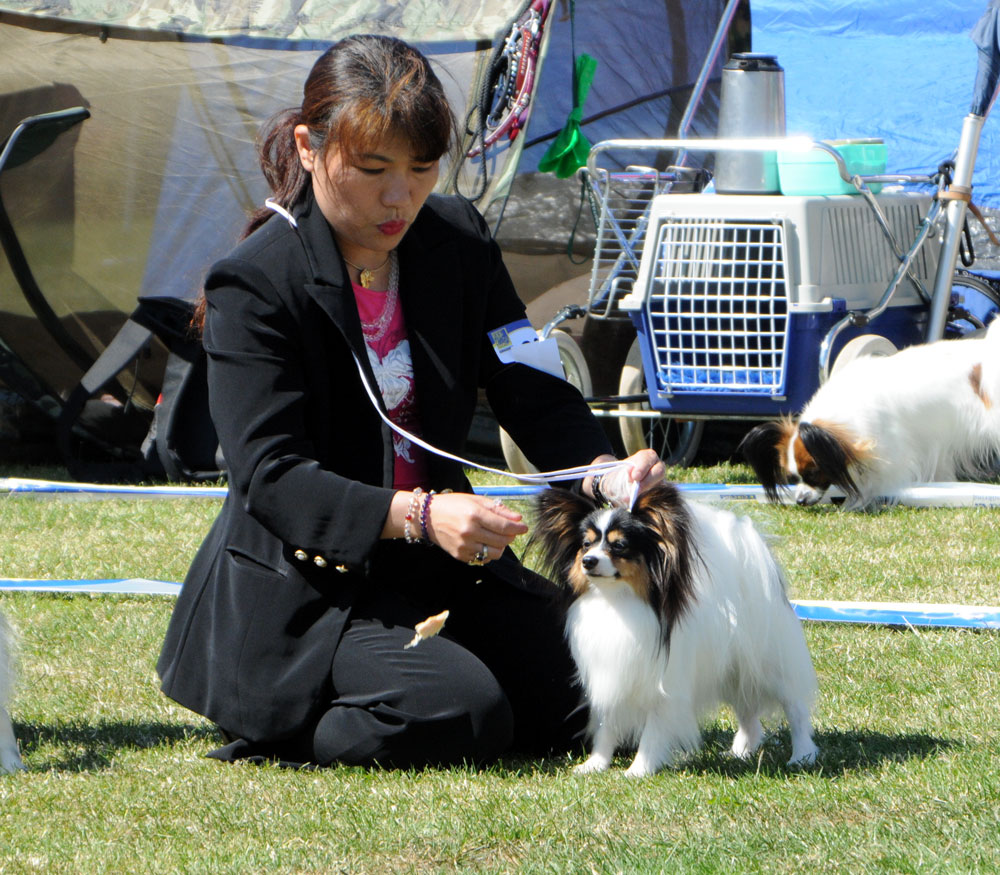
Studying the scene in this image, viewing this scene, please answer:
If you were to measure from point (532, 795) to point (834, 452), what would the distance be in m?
2.91

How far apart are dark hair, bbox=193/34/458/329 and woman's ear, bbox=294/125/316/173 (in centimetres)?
1

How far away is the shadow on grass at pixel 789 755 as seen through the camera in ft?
7.79

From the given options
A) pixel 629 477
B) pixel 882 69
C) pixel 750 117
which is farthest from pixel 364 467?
pixel 882 69

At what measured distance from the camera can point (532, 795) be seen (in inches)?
87.7

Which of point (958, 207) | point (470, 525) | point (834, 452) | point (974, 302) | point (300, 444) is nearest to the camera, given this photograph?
point (470, 525)

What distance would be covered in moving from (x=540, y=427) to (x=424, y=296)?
34 centimetres

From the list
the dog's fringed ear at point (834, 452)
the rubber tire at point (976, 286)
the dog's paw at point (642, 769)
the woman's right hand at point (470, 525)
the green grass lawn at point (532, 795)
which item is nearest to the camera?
the green grass lawn at point (532, 795)

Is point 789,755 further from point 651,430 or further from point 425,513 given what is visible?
point 651,430

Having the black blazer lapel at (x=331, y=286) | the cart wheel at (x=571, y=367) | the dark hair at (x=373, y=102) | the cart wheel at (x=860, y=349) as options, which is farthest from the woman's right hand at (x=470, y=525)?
the cart wheel at (x=571, y=367)

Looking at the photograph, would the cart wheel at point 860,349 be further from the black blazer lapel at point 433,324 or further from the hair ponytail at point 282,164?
the hair ponytail at point 282,164

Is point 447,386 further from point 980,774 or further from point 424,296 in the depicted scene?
point 980,774

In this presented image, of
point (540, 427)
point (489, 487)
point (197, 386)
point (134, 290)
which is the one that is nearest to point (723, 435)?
point (489, 487)

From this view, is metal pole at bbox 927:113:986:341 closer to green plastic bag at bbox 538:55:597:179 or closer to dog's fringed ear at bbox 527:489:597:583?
green plastic bag at bbox 538:55:597:179

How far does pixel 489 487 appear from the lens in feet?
17.9
